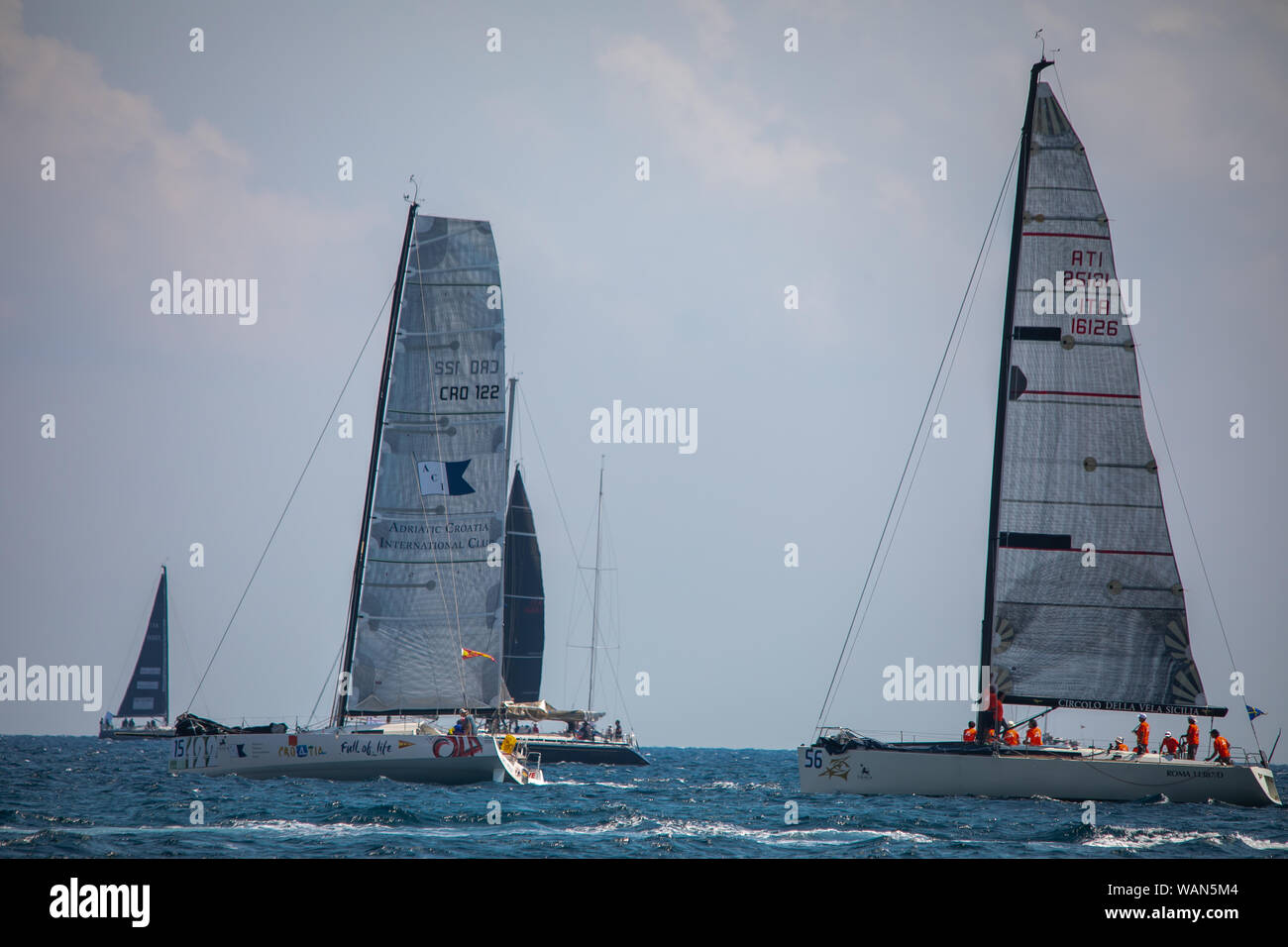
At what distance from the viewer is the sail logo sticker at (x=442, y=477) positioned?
117ft

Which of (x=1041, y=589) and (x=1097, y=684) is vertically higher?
(x=1041, y=589)

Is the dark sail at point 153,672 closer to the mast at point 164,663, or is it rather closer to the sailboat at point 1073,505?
the mast at point 164,663

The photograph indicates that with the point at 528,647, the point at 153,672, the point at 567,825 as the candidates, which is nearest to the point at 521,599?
the point at 528,647

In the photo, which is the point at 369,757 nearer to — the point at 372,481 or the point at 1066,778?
the point at 372,481

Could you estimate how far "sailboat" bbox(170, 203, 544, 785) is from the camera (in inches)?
1382

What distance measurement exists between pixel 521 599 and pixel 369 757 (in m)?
26.4

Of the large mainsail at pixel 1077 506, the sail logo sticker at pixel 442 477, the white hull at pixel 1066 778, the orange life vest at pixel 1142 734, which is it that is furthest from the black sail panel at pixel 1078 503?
the sail logo sticker at pixel 442 477

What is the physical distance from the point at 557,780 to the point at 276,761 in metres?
10.3

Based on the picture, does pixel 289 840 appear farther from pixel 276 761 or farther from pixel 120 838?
pixel 276 761

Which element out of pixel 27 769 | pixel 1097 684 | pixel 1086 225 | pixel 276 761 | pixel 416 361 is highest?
pixel 1086 225

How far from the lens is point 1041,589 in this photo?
3075cm

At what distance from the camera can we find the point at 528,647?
192 ft

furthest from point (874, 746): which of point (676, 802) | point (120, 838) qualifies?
point (120, 838)
